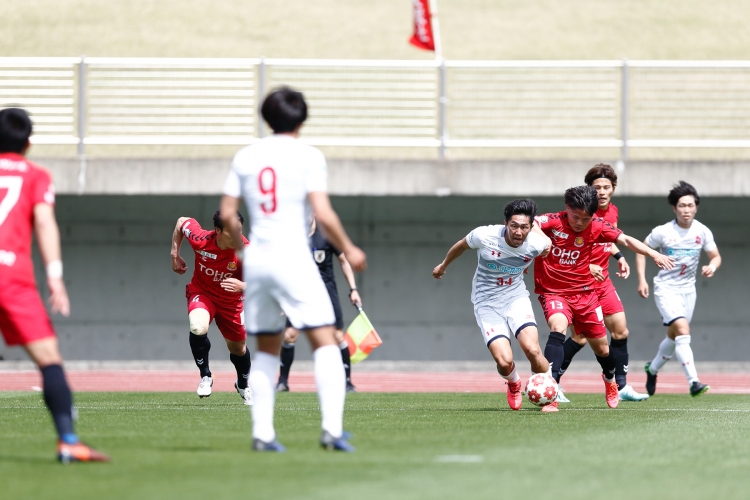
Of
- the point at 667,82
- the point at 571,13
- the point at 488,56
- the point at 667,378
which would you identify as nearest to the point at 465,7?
the point at 571,13

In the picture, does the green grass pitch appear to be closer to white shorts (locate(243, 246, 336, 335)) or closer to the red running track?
white shorts (locate(243, 246, 336, 335))

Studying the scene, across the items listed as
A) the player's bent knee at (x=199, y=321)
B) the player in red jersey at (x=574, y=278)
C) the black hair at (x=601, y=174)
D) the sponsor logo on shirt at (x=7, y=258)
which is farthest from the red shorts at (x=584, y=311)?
the sponsor logo on shirt at (x=7, y=258)

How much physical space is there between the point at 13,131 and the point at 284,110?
1416mm

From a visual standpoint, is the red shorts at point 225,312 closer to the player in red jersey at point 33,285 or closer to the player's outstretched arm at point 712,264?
the player's outstretched arm at point 712,264

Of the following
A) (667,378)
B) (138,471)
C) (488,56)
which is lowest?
(667,378)

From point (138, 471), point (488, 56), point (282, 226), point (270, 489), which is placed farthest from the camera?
point (488, 56)

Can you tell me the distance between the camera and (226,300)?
11.3 meters

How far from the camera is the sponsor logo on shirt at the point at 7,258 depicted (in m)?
5.92

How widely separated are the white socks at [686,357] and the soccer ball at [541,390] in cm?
342

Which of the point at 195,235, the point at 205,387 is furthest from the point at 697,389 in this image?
the point at 195,235

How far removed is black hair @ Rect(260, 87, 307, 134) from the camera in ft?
20.8

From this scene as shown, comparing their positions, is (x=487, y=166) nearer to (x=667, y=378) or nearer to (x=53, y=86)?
(x=667, y=378)

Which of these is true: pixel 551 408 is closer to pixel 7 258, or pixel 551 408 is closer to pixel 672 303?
pixel 672 303

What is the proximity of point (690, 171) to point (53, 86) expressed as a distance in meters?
10.5
